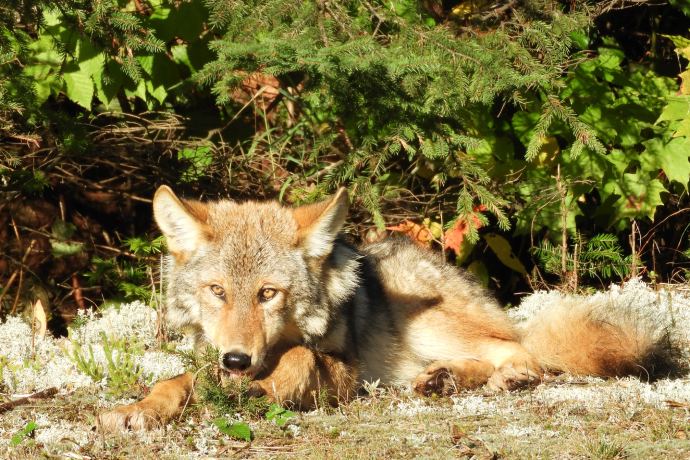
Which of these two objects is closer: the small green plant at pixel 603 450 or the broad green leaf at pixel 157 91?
the small green plant at pixel 603 450

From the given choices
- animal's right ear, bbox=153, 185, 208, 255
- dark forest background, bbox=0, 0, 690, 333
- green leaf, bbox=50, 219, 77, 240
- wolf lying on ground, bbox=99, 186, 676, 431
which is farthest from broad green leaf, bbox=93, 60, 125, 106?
animal's right ear, bbox=153, 185, 208, 255

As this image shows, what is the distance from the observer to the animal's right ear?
5.06 metres

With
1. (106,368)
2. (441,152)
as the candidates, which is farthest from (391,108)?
(106,368)

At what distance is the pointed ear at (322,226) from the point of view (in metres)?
5.07

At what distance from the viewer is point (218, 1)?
5.87 metres

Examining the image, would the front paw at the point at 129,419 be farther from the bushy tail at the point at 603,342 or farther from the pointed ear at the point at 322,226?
the bushy tail at the point at 603,342

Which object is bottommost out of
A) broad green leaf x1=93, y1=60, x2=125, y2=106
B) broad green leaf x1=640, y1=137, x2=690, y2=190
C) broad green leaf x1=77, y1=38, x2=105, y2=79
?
broad green leaf x1=640, y1=137, x2=690, y2=190

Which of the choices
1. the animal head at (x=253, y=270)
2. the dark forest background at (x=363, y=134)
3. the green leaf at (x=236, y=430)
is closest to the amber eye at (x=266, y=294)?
the animal head at (x=253, y=270)

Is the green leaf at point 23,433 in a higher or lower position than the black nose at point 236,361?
lower

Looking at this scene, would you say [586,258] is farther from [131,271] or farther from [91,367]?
[91,367]

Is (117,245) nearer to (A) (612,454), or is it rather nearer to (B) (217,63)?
(B) (217,63)

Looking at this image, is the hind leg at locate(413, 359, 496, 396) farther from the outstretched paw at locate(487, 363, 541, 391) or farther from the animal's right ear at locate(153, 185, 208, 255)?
the animal's right ear at locate(153, 185, 208, 255)

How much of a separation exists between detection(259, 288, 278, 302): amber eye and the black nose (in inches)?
18.0

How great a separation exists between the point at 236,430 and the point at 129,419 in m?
0.58
